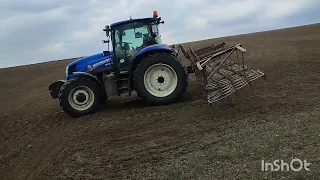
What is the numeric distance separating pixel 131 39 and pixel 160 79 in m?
1.18

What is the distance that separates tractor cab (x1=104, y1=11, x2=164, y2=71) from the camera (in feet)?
32.5

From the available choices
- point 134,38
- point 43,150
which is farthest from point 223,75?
point 43,150

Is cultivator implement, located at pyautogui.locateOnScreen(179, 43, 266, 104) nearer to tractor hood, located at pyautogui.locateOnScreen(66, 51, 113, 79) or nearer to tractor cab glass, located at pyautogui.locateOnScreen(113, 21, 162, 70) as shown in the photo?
tractor cab glass, located at pyautogui.locateOnScreen(113, 21, 162, 70)

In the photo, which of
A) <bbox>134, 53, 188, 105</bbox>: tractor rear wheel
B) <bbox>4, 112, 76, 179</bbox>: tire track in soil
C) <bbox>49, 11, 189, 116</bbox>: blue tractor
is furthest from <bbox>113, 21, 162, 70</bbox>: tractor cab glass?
<bbox>4, 112, 76, 179</bbox>: tire track in soil

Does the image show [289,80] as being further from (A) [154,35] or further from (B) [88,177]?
(B) [88,177]

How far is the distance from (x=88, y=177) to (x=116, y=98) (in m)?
6.30

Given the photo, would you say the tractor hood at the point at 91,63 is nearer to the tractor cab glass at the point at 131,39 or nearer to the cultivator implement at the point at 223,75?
the tractor cab glass at the point at 131,39

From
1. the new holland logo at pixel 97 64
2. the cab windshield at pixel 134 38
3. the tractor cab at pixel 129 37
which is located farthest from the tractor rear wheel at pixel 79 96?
the cab windshield at pixel 134 38

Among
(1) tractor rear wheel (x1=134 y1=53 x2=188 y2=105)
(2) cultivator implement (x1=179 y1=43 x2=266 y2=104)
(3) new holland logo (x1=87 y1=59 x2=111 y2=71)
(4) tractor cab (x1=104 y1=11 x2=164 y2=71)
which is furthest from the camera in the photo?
(3) new holland logo (x1=87 y1=59 x2=111 y2=71)

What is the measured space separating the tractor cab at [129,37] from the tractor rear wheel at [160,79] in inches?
19.5

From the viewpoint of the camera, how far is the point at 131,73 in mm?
9883

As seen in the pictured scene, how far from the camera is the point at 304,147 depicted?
5.62 metres

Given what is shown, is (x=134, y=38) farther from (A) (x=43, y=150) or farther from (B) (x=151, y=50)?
(A) (x=43, y=150)

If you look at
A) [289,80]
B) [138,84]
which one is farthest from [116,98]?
[289,80]
